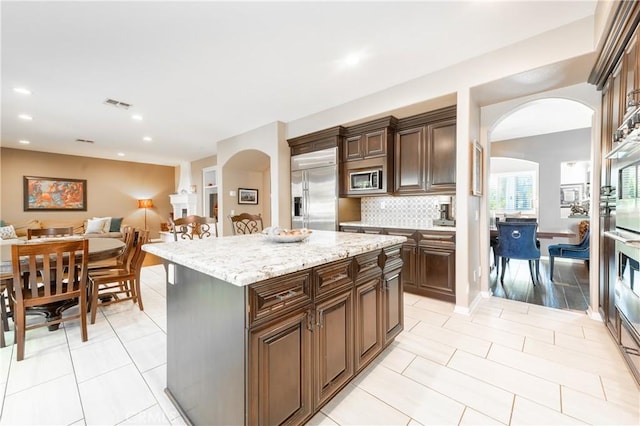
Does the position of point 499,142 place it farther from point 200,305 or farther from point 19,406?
point 19,406

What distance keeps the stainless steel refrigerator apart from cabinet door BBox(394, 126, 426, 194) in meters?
0.94

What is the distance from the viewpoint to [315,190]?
14.2 feet

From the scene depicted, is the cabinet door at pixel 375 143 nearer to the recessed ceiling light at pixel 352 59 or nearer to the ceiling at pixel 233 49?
the ceiling at pixel 233 49

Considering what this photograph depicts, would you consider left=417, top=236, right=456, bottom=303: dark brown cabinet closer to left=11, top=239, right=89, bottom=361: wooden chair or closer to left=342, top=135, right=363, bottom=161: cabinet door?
left=342, top=135, right=363, bottom=161: cabinet door

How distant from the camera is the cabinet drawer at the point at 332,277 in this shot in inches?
54.9

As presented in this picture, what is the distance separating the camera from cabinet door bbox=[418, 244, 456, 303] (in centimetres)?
310

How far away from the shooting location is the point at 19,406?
1.56m

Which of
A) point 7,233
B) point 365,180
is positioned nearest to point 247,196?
point 365,180

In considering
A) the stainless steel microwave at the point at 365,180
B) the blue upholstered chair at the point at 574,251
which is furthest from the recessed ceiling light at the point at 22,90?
the blue upholstered chair at the point at 574,251

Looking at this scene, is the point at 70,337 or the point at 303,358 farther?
the point at 70,337

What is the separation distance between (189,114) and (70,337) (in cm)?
346

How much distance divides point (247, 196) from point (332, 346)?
5640 mm

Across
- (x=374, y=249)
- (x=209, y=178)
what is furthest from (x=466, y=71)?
(x=209, y=178)

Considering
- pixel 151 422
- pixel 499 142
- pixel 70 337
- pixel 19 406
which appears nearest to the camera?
pixel 151 422
